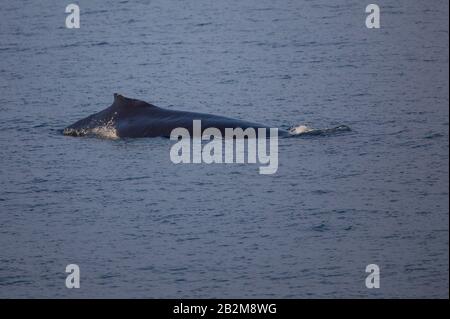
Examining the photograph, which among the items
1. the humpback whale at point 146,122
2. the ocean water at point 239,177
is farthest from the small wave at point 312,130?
the ocean water at point 239,177

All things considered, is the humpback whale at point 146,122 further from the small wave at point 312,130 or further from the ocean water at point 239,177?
the ocean water at point 239,177

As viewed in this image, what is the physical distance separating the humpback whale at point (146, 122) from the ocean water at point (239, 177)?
39cm

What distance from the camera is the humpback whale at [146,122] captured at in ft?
77.4

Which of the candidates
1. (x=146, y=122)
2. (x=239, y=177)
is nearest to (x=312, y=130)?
(x=146, y=122)

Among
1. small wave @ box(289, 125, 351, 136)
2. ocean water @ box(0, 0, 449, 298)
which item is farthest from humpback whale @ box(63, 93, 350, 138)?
ocean water @ box(0, 0, 449, 298)

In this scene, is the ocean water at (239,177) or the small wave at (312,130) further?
the small wave at (312,130)

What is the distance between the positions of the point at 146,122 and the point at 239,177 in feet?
11.7

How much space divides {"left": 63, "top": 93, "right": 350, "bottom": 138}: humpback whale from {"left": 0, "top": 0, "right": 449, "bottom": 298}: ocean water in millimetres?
395

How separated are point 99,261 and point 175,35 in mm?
23572

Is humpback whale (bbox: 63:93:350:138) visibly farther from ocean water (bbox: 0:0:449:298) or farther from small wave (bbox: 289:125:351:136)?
ocean water (bbox: 0:0:449:298)

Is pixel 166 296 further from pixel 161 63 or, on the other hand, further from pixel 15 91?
pixel 161 63

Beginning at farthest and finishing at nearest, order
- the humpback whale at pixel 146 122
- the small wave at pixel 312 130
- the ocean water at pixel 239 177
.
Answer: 1. the small wave at pixel 312 130
2. the humpback whale at pixel 146 122
3. the ocean water at pixel 239 177

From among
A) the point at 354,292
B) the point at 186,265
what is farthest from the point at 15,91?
the point at 354,292

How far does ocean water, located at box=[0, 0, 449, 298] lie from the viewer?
54.2 feet
